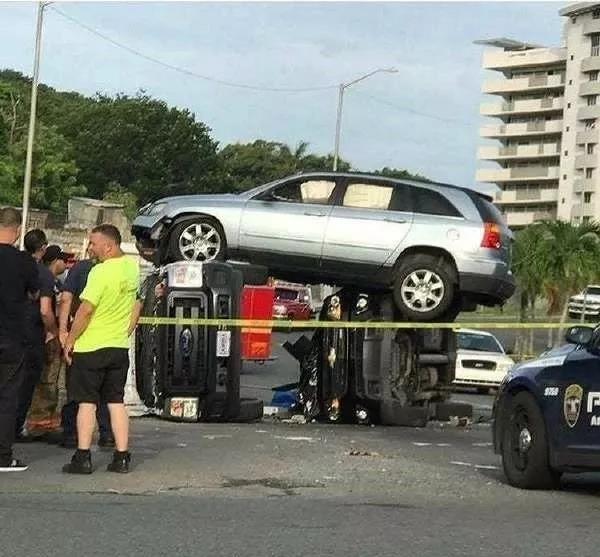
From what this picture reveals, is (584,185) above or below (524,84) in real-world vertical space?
below

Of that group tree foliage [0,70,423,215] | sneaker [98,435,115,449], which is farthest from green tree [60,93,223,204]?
sneaker [98,435,115,449]

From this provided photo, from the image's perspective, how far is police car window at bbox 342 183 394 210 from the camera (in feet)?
53.2

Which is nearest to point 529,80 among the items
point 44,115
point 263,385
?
point 44,115

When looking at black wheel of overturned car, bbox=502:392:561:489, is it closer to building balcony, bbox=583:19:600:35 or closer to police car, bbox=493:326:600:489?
police car, bbox=493:326:600:489

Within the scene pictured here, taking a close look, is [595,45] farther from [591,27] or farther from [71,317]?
[71,317]

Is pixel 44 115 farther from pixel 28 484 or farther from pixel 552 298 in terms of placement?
pixel 28 484

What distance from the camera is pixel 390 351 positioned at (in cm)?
1698

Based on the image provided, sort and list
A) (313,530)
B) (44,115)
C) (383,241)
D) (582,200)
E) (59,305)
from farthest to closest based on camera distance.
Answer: (582,200), (44,115), (383,241), (59,305), (313,530)

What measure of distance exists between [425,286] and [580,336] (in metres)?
6.16

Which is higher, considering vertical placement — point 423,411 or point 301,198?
point 301,198

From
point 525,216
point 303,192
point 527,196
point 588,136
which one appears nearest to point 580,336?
point 303,192

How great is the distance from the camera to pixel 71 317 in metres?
12.9

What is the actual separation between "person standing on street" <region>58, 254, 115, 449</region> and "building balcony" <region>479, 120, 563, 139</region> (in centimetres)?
11422

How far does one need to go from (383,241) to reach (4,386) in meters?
6.24
